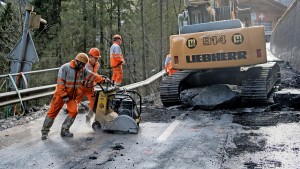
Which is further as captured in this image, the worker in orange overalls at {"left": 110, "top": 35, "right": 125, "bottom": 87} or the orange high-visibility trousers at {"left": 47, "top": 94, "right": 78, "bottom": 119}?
the worker in orange overalls at {"left": 110, "top": 35, "right": 125, "bottom": 87}

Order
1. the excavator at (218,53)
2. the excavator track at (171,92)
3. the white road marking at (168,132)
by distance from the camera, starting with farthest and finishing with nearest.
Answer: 1. the excavator track at (171,92)
2. the excavator at (218,53)
3. the white road marking at (168,132)

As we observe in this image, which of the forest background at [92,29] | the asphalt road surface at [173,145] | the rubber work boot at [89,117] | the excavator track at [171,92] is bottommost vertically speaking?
the asphalt road surface at [173,145]

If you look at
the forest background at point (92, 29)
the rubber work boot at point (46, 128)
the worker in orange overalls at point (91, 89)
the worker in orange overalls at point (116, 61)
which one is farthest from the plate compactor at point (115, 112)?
the forest background at point (92, 29)

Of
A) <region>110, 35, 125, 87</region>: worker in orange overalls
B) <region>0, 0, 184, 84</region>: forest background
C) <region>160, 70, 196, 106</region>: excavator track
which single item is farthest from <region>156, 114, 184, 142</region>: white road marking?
<region>0, 0, 184, 84</region>: forest background

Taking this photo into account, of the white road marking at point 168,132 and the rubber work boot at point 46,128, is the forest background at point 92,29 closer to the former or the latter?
the rubber work boot at point 46,128

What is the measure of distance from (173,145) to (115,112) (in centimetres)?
187

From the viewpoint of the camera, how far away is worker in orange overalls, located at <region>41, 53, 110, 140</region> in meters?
7.12

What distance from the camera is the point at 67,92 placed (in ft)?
23.6

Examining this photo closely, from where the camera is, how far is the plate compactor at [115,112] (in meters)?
7.14

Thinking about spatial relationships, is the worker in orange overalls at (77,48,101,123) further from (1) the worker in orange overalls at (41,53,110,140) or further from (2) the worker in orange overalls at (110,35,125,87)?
(2) the worker in orange overalls at (110,35,125,87)

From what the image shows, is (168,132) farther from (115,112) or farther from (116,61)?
(116,61)

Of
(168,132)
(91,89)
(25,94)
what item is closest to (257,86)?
(168,132)

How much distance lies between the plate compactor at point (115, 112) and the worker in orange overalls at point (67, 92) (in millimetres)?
481

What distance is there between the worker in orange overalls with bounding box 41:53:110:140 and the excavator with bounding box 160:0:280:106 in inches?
138
